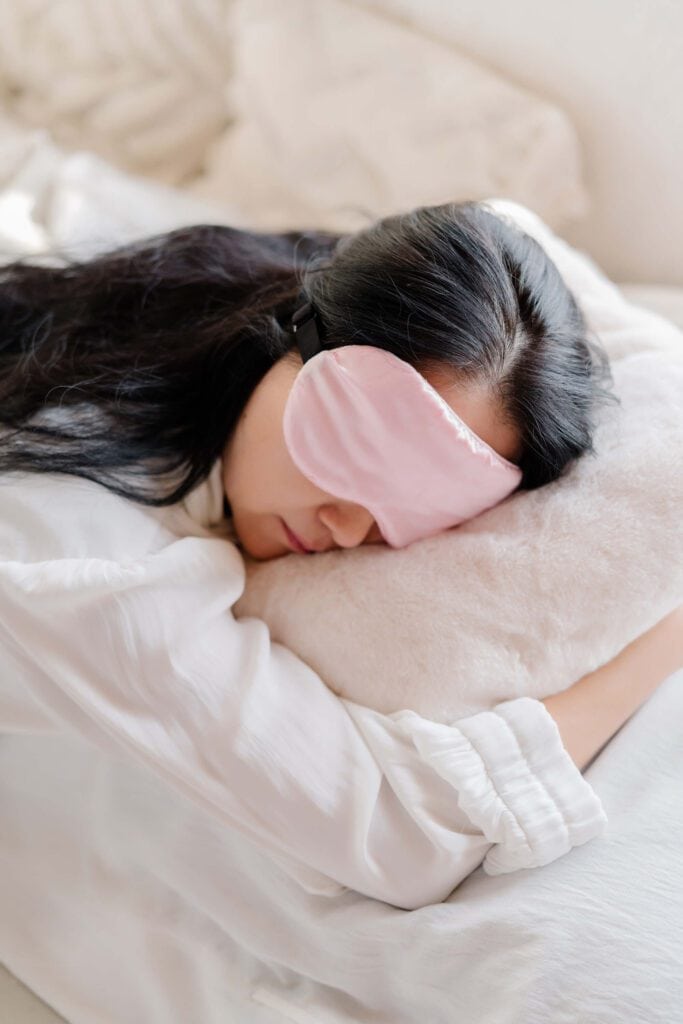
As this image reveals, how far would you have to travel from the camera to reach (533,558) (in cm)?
74

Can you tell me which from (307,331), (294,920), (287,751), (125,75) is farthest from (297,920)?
(125,75)

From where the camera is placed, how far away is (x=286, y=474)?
30.7 inches

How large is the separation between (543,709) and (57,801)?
44 centimetres

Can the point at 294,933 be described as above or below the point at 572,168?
below

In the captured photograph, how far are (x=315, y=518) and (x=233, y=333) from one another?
184mm

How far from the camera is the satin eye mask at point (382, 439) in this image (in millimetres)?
701

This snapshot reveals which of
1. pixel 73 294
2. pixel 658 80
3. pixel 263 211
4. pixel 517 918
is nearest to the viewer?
pixel 517 918

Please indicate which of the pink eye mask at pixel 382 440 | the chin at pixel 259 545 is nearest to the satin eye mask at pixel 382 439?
the pink eye mask at pixel 382 440

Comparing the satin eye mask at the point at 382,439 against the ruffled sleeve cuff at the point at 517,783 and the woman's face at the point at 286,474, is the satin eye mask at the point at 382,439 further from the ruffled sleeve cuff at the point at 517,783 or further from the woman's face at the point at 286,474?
the ruffled sleeve cuff at the point at 517,783

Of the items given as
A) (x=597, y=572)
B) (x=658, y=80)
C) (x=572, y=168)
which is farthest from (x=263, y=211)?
(x=597, y=572)

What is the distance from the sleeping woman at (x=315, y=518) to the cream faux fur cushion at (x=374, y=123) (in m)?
0.41

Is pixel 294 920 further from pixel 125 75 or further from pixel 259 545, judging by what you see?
pixel 125 75

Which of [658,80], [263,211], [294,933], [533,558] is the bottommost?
[294,933]

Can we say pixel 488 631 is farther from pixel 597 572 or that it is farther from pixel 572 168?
pixel 572 168
